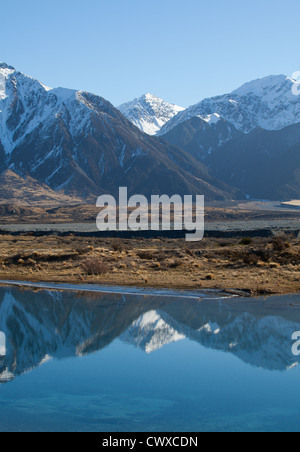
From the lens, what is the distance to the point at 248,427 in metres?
14.2

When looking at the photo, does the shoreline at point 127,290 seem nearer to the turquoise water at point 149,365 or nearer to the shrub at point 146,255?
the turquoise water at point 149,365

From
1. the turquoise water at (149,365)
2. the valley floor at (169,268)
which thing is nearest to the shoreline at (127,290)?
the valley floor at (169,268)

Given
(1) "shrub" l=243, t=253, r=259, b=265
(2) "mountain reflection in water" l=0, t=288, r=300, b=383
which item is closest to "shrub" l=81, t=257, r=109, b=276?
(2) "mountain reflection in water" l=0, t=288, r=300, b=383

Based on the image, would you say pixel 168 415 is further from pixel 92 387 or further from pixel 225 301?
pixel 225 301

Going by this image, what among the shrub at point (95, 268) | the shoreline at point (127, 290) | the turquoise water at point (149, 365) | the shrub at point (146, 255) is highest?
the shrub at point (146, 255)

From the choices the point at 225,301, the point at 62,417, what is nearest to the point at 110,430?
the point at 62,417

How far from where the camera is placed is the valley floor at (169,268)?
3597cm

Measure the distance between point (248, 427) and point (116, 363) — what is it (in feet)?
21.3

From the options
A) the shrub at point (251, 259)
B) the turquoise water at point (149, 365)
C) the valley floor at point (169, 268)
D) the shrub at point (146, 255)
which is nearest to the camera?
the turquoise water at point (149, 365)

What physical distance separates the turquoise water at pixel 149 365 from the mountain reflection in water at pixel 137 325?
0.15ft

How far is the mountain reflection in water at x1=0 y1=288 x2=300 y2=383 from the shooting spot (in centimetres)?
2089

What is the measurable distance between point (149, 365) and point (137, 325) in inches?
229

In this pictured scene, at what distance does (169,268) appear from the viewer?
41750mm

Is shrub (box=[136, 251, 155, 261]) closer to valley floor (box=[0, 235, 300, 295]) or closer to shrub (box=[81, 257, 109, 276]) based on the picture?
valley floor (box=[0, 235, 300, 295])
